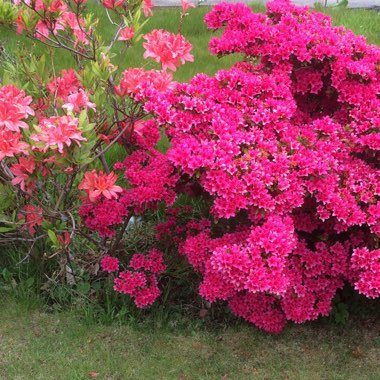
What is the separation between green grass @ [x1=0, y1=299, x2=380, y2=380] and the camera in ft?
9.52

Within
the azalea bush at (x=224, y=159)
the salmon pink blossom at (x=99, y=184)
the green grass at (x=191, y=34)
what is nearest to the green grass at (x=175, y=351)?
the azalea bush at (x=224, y=159)

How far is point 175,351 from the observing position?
3.04m

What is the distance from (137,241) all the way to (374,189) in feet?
4.64

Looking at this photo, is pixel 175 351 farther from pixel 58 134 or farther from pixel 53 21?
pixel 53 21

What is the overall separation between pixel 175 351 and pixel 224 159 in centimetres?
98

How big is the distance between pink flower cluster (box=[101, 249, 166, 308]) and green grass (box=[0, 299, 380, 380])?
0.18 m

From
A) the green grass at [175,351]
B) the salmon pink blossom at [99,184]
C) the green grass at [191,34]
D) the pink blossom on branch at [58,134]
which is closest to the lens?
the pink blossom on branch at [58,134]

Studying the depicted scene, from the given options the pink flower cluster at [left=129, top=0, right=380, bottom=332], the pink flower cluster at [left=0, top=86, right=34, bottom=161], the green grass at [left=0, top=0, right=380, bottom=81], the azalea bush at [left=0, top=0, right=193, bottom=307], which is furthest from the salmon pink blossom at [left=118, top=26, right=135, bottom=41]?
the green grass at [left=0, top=0, right=380, bottom=81]

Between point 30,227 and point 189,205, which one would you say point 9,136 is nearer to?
point 30,227

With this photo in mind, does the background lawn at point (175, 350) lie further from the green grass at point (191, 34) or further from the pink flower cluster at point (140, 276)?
the green grass at point (191, 34)

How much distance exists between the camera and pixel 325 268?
3.02 meters

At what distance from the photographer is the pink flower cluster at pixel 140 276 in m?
3.11

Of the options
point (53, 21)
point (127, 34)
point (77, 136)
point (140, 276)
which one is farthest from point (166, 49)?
point (140, 276)

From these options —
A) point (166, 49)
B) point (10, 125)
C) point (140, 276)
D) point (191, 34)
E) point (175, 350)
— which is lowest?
point (175, 350)
